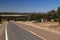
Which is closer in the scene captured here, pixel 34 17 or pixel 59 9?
pixel 59 9

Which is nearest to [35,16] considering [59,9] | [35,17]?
[35,17]

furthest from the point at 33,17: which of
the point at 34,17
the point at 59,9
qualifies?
the point at 59,9

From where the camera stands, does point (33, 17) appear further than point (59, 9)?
Yes

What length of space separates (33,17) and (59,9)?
70518 millimetres

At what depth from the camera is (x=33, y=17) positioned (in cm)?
17100

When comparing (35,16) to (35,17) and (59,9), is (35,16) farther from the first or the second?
(59,9)

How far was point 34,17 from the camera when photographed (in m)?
171

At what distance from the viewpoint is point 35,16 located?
550 feet

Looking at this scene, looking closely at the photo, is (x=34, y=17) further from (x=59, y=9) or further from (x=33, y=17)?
(x=59, y=9)

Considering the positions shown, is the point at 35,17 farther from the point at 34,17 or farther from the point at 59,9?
the point at 59,9

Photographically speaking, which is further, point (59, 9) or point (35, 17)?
point (35, 17)

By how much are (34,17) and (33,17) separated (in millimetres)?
773

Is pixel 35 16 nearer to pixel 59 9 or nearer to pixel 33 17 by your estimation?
pixel 33 17
